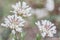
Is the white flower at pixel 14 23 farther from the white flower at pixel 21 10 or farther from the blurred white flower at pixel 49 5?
the blurred white flower at pixel 49 5

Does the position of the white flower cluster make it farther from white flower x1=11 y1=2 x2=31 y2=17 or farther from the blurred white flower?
the blurred white flower

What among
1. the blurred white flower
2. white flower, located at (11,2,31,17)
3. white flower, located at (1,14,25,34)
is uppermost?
the blurred white flower

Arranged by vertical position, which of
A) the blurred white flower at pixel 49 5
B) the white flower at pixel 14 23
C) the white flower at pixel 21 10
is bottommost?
the white flower at pixel 14 23

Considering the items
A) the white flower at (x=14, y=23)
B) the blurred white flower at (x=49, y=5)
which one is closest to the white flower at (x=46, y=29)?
the white flower at (x=14, y=23)

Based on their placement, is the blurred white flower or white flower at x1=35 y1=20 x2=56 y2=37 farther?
the blurred white flower

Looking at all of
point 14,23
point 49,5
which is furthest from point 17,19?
point 49,5

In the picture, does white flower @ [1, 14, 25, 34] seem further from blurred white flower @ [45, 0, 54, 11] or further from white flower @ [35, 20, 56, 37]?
blurred white flower @ [45, 0, 54, 11]

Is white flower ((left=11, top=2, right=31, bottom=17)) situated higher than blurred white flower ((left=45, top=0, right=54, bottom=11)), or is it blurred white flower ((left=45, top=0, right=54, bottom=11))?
blurred white flower ((left=45, top=0, right=54, bottom=11))

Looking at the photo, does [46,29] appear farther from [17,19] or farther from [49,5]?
[49,5]

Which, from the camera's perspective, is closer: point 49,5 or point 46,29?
point 46,29

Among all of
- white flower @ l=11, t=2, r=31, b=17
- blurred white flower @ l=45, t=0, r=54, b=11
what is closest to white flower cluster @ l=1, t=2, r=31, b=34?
white flower @ l=11, t=2, r=31, b=17

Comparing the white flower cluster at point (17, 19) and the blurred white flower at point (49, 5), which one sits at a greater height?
the blurred white flower at point (49, 5)
